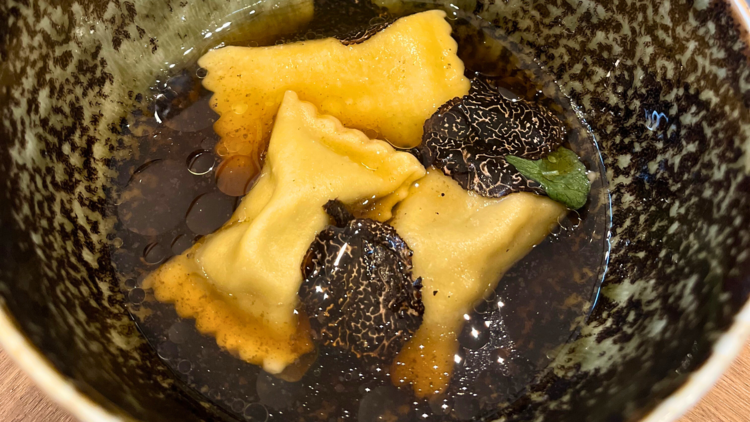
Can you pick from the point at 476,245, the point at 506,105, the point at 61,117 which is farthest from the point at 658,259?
the point at 61,117

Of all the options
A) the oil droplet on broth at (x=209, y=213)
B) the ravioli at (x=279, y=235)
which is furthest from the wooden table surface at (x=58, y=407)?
the oil droplet on broth at (x=209, y=213)

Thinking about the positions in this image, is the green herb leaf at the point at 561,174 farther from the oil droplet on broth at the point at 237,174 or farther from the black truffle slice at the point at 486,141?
the oil droplet on broth at the point at 237,174

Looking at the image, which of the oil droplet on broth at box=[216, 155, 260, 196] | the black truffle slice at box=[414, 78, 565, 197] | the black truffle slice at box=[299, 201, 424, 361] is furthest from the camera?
the oil droplet on broth at box=[216, 155, 260, 196]

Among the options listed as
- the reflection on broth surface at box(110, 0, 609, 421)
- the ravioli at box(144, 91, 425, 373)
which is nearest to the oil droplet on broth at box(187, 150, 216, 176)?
the reflection on broth surface at box(110, 0, 609, 421)

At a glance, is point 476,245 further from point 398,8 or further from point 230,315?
point 398,8

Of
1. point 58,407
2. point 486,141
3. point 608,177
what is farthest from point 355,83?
point 58,407

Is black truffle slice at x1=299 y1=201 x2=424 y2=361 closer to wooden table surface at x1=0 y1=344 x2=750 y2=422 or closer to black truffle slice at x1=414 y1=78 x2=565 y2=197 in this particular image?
black truffle slice at x1=414 y1=78 x2=565 y2=197

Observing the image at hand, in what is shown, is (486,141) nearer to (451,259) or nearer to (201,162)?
(451,259)
